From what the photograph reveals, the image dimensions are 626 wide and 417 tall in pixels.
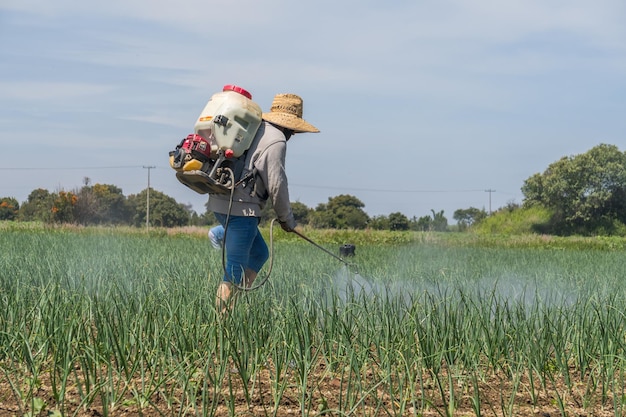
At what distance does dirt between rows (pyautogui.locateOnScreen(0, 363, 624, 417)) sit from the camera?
3.21 meters

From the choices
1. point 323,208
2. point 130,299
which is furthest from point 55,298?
point 323,208

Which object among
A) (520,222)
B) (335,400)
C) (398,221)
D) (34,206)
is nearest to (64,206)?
(34,206)

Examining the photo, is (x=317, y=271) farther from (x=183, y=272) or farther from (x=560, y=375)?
(x=560, y=375)

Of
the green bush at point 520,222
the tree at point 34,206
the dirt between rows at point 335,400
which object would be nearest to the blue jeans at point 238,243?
the dirt between rows at point 335,400

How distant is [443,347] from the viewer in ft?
12.2

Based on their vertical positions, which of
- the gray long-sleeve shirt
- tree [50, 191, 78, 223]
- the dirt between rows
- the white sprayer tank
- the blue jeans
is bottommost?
the dirt between rows

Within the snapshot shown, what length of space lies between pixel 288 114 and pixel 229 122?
0.60 metres

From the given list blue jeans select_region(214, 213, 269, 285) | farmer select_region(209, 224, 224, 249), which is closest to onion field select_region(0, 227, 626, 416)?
blue jeans select_region(214, 213, 269, 285)

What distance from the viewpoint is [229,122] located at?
5.12m

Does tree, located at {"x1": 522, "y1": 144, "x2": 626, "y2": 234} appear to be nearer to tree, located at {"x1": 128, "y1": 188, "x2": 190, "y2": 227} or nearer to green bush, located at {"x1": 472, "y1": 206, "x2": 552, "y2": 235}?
green bush, located at {"x1": 472, "y1": 206, "x2": 552, "y2": 235}

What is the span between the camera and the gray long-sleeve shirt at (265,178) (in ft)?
17.1

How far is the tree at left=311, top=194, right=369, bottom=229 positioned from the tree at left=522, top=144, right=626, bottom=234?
32.6 ft

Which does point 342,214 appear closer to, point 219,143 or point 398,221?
point 398,221

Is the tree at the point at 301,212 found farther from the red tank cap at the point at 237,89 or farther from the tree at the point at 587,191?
the red tank cap at the point at 237,89
